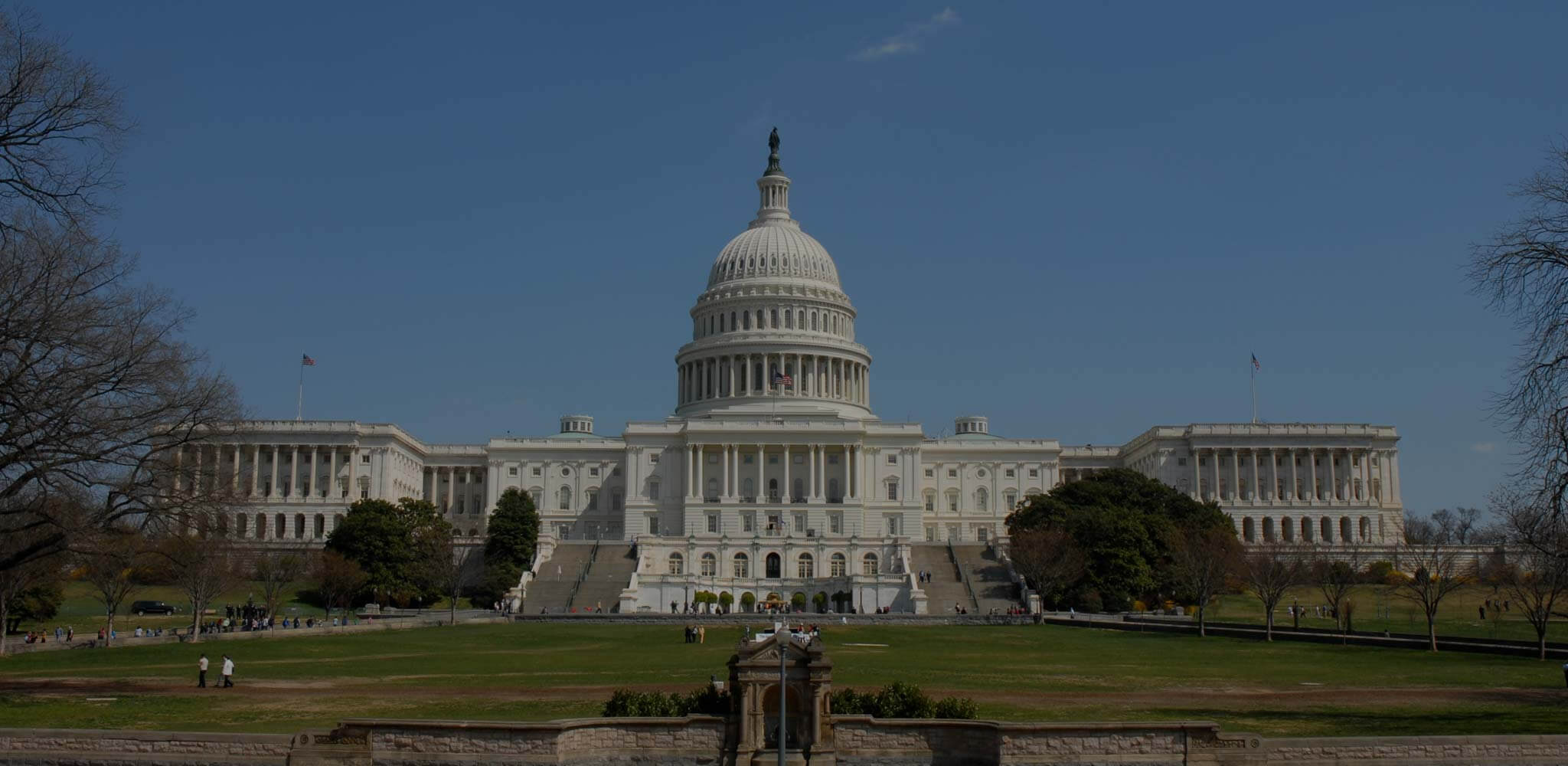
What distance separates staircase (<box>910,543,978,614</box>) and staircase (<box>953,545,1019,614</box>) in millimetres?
671

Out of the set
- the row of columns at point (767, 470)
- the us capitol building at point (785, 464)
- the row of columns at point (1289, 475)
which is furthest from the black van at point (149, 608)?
the row of columns at point (1289, 475)

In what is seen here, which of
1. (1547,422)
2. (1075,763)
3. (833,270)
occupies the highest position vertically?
(833,270)

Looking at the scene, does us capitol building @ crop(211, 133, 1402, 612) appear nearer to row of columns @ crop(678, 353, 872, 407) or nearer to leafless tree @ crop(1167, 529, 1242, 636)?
row of columns @ crop(678, 353, 872, 407)

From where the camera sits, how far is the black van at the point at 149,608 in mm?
90875

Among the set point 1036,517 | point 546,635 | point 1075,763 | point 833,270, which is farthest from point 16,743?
point 833,270

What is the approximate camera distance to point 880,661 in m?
51.7

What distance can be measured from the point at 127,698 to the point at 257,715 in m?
6.05

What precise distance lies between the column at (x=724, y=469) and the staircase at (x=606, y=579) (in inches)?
703

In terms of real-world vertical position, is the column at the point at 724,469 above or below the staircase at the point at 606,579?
above

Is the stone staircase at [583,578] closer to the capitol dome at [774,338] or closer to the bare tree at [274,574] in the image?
the bare tree at [274,574]

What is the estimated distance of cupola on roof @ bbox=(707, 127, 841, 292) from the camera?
149 meters

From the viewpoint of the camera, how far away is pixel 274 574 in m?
85.3

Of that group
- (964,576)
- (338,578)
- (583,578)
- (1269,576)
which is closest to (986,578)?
(964,576)

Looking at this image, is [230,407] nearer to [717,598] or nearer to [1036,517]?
[717,598]
